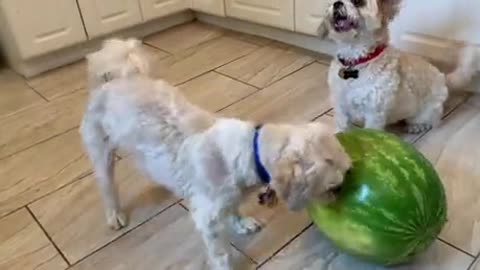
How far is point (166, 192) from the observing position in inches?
64.9

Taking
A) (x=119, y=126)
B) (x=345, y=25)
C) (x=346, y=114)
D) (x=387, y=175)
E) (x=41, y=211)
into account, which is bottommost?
(x=41, y=211)

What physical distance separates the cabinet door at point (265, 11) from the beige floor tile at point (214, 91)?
1.47ft

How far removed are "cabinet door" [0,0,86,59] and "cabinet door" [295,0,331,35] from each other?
1.23m

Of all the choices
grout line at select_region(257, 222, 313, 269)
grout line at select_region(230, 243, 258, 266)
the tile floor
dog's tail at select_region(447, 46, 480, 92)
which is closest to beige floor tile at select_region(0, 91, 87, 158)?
the tile floor

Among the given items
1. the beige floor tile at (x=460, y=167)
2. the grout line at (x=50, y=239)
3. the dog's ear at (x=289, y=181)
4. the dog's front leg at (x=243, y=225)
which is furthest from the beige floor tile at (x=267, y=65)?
the dog's ear at (x=289, y=181)

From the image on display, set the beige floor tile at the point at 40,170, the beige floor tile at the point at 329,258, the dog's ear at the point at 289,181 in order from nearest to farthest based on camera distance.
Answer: the dog's ear at the point at 289,181
the beige floor tile at the point at 329,258
the beige floor tile at the point at 40,170

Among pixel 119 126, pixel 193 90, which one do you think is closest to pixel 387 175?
pixel 119 126

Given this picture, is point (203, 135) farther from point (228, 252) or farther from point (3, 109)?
point (3, 109)

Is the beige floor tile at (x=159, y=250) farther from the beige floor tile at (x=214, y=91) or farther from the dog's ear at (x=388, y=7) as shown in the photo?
the dog's ear at (x=388, y=7)

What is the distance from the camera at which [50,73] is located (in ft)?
8.70

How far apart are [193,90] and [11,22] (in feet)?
3.41

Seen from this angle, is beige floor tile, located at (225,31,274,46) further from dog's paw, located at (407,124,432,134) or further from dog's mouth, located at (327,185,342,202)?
dog's mouth, located at (327,185,342,202)

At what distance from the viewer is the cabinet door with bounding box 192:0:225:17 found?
2.81 meters

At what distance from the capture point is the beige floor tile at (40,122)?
6.66ft
